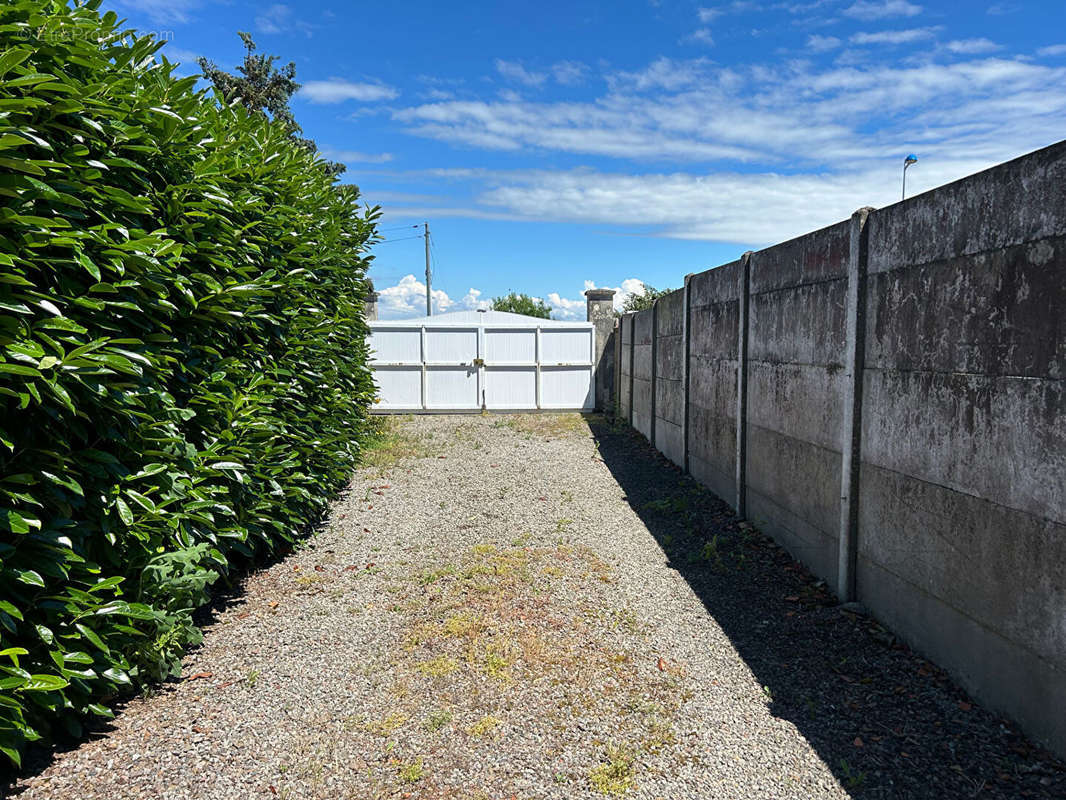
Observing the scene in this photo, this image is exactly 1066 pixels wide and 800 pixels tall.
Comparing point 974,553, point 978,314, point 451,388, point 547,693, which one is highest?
point 978,314

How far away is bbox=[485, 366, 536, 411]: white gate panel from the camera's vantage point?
48.0 feet

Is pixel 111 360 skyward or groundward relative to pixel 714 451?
skyward

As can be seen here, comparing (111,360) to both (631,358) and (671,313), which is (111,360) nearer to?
(671,313)

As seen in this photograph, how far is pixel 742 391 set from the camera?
6.14 meters

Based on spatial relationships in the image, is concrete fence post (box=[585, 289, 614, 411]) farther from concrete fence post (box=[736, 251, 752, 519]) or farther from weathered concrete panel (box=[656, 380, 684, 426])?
concrete fence post (box=[736, 251, 752, 519])

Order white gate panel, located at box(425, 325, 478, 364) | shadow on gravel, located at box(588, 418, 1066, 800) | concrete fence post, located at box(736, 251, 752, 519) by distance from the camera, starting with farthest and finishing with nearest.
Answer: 1. white gate panel, located at box(425, 325, 478, 364)
2. concrete fence post, located at box(736, 251, 752, 519)
3. shadow on gravel, located at box(588, 418, 1066, 800)

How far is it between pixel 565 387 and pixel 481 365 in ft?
6.70

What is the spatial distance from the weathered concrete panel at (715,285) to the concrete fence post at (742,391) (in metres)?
0.20

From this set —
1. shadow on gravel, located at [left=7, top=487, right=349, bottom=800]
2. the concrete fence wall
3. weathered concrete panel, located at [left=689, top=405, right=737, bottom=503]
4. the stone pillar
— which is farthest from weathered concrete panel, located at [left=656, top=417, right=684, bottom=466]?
shadow on gravel, located at [left=7, top=487, right=349, bottom=800]

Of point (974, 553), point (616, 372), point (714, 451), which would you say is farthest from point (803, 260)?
point (616, 372)

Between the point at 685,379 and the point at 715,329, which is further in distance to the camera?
the point at 685,379

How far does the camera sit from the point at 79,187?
2.56 metres

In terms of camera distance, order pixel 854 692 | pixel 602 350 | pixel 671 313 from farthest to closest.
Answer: pixel 602 350, pixel 671 313, pixel 854 692

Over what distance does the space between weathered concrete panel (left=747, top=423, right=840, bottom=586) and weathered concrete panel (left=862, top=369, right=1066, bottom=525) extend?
23.2 inches
